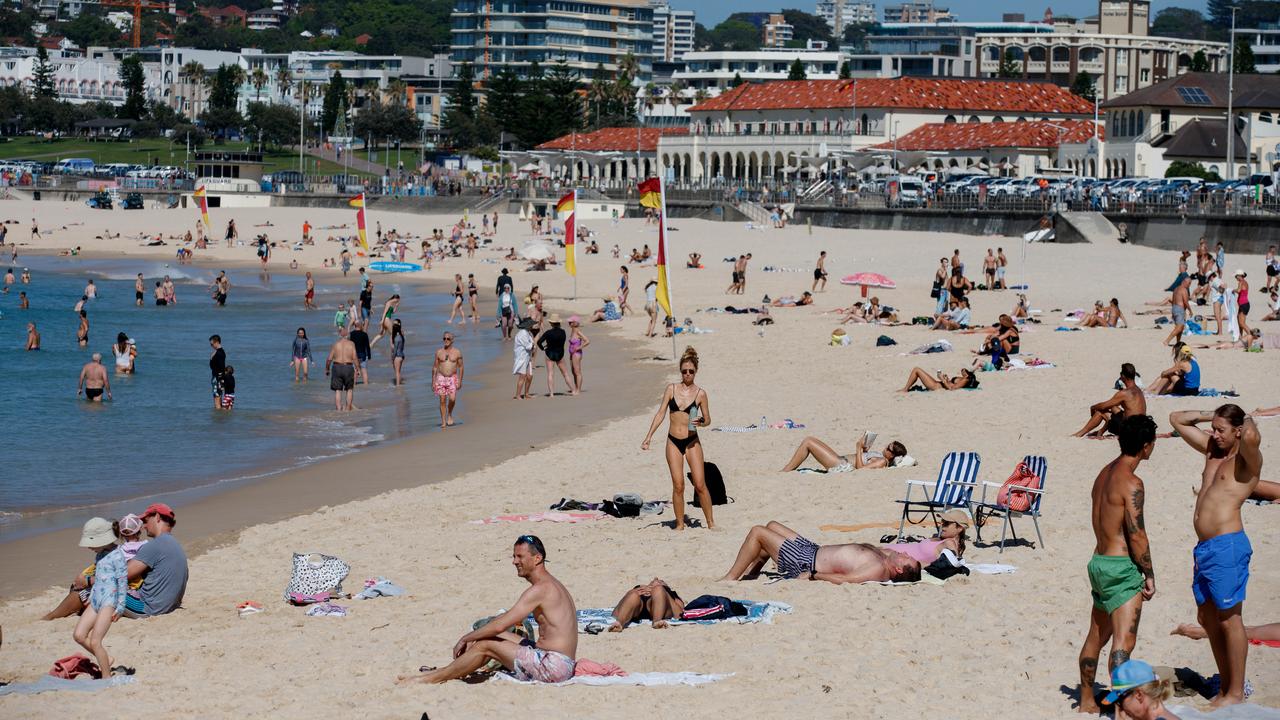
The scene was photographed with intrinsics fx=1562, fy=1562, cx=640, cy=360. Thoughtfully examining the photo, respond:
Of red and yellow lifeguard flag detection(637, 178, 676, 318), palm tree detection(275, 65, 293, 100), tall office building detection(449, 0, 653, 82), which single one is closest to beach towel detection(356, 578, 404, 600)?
red and yellow lifeguard flag detection(637, 178, 676, 318)

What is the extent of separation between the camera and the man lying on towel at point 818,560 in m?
9.34

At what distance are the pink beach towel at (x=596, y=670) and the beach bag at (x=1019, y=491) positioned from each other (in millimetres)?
3543

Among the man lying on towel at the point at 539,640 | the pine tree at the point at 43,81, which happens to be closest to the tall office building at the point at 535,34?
the pine tree at the point at 43,81

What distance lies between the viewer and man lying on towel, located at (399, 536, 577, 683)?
25.4 ft

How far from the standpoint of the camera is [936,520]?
10523 millimetres

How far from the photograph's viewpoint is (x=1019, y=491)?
10461 millimetres

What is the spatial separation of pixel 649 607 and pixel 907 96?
6649 centimetres

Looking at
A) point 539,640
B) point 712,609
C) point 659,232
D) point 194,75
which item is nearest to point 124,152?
point 194,75

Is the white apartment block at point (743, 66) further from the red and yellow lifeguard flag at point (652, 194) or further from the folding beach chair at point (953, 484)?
the folding beach chair at point (953, 484)

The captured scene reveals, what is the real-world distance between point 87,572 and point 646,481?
17.3ft

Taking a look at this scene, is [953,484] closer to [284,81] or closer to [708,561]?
[708,561]

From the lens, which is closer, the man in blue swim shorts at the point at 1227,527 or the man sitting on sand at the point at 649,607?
the man in blue swim shorts at the point at 1227,527

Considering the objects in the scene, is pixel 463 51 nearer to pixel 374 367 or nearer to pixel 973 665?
pixel 374 367

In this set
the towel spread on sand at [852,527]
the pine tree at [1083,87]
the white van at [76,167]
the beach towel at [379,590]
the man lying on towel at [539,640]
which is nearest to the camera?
the man lying on towel at [539,640]
